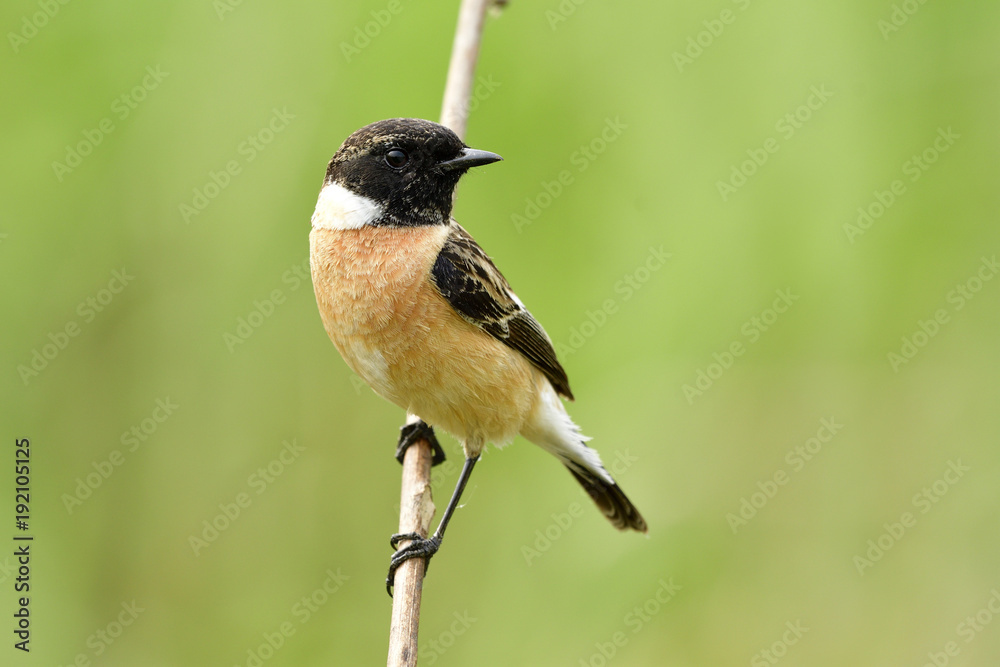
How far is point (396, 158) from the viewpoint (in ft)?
13.9

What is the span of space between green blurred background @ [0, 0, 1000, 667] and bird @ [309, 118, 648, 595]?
0.96 metres

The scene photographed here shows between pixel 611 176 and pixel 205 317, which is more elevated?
pixel 611 176

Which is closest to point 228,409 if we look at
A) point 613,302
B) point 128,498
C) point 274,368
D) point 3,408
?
point 274,368

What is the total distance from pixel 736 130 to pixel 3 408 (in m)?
4.63

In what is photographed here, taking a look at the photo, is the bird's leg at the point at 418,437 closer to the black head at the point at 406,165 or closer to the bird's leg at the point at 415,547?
the bird's leg at the point at 415,547

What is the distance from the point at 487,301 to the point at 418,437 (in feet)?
3.19

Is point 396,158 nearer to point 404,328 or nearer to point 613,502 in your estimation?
point 404,328

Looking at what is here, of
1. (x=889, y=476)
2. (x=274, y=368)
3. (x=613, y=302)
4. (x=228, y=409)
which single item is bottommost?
(x=228, y=409)

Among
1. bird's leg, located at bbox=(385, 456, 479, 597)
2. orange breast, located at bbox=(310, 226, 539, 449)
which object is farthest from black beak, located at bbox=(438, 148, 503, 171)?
bird's leg, located at bbox=(385, 456, 479, 597)

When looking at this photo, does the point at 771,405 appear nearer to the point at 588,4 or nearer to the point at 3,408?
the point at 588,4

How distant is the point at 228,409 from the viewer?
5.38m

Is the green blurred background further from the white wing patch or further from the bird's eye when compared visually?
the bird's eye

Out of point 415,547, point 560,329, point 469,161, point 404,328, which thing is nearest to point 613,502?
point 560,329

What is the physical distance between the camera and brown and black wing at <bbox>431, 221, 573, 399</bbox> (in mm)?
4297
